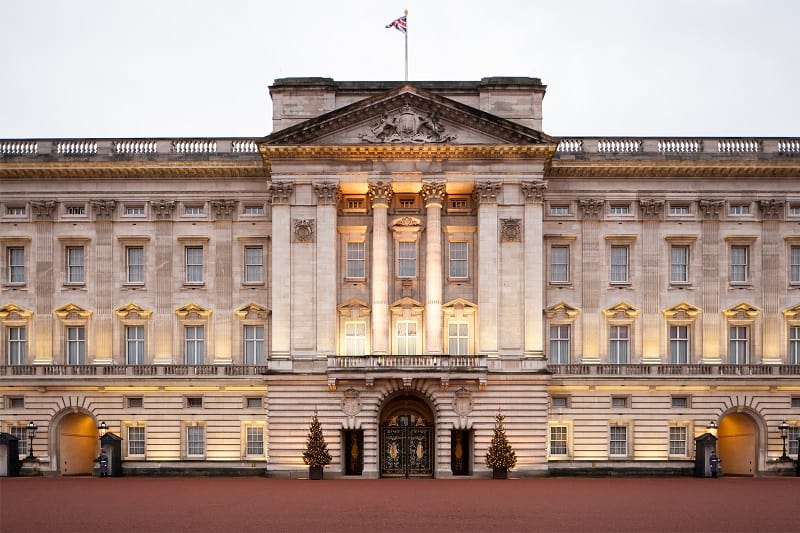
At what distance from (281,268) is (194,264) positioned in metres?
6.00

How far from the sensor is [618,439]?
A: 52469mm

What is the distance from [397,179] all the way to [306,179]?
457cm

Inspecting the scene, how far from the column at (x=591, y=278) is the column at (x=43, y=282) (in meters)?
28.0

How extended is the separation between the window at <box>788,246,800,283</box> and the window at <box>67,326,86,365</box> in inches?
1478

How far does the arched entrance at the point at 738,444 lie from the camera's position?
52.7 metres

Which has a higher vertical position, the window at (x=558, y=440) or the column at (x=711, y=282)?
the column at (x=711, y=282)

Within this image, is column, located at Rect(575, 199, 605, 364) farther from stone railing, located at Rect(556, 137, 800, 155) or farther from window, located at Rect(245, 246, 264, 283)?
window, located at Rect(245, 246, 264, 283)

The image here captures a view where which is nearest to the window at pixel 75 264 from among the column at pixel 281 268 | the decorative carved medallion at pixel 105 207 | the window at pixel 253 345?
the decorative carved medallion at pixel 105 207

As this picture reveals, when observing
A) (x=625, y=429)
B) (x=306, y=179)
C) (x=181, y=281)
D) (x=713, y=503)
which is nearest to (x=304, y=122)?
(x=306, y=179)

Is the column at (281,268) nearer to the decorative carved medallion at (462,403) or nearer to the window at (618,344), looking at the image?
the decorative carved medallion at (462,403)

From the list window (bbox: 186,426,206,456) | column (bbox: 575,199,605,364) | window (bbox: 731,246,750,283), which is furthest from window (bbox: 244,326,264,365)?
window (bbox: 731,246,750,283)

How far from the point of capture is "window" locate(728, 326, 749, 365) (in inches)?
2101

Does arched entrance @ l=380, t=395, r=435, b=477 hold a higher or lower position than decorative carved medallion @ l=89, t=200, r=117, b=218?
lower

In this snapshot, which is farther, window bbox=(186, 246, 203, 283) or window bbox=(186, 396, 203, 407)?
window bbox=(186, 246, 203, 283)
